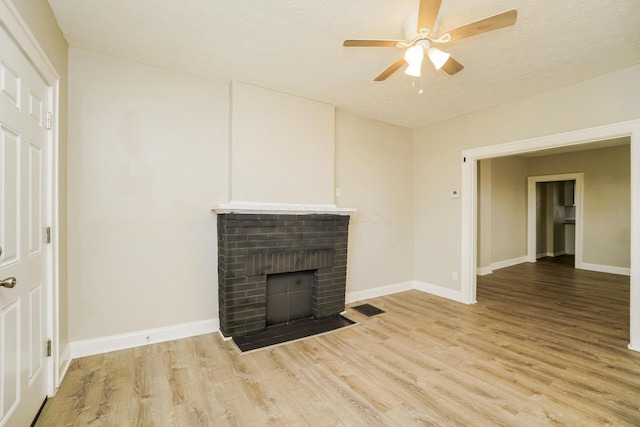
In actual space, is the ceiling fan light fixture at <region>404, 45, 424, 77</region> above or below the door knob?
above

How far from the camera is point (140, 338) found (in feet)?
8.73

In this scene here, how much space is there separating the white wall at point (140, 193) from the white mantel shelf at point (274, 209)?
0.34 meters

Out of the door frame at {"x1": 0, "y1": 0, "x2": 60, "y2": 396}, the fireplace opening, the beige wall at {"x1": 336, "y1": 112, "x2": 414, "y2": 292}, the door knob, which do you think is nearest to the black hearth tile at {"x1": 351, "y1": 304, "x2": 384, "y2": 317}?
the beige wall at {"x1": 336, "y1": 112, "x2": 414, "y2": 292}

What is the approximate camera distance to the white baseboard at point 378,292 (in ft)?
13.1

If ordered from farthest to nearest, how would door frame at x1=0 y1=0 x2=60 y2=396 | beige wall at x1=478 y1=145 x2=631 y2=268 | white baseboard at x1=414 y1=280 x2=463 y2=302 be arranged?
1. beige wall at x1=478 y1=145 x2=631 y2=268
2. white baseboard at x1=414 y1=280 x2=463 y2=302
3. door frame at x1=0 y1=0 x2=60 y2=396

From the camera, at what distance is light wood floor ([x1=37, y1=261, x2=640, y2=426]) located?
1.79m

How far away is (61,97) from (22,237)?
1.27 meters

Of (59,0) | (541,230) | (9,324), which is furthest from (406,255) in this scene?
(541,230)

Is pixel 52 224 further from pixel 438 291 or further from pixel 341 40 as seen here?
pixel 438 291

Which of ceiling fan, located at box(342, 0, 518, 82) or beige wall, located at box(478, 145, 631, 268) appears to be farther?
beige wall, located at box(478, 145, 631, 268)

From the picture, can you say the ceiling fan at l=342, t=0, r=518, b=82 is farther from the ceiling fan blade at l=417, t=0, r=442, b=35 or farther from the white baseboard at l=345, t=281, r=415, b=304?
the white baseboard at l=345, t=281, r=415, b=304

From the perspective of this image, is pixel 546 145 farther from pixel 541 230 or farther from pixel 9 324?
pixel 541 230

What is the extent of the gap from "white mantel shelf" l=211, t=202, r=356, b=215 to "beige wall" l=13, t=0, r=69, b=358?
1.18 metres

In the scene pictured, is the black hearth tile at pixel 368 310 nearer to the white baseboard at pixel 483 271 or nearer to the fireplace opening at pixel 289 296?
the fireplace opening at pixel 289 296
